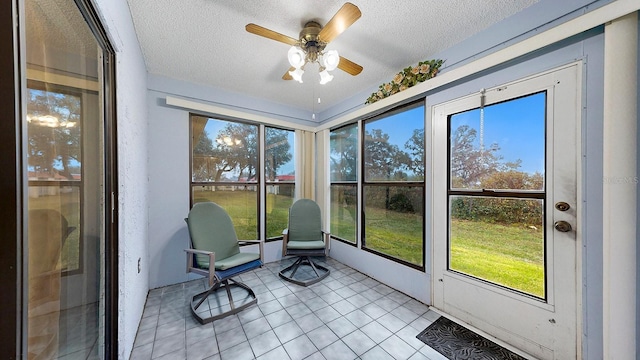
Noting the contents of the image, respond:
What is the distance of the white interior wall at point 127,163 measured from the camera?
54.9 inches

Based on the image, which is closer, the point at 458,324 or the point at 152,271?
the point at 458,324

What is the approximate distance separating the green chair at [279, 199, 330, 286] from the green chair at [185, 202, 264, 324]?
1.83ft

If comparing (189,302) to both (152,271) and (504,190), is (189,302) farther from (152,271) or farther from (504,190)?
(504,190)

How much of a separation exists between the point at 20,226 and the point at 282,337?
1.78 meters

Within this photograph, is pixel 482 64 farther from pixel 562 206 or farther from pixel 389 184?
pixel 389 184

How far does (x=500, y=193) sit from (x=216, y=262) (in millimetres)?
2770

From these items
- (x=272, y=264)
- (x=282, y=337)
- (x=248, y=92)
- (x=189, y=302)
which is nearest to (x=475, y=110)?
(x=282, y=337)

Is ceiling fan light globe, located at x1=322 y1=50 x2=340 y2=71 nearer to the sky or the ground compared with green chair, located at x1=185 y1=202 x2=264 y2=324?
nearer to the sky

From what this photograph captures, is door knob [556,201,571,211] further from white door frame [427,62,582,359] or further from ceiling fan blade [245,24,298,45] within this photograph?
ceiling fan blade [245,24,298,45]

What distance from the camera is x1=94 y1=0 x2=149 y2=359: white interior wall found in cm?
139

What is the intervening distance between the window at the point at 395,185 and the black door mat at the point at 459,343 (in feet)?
2.00

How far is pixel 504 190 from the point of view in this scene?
1.77 m

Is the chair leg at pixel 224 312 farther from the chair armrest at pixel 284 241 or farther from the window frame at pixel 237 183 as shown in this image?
the window frame at pixel 237 183

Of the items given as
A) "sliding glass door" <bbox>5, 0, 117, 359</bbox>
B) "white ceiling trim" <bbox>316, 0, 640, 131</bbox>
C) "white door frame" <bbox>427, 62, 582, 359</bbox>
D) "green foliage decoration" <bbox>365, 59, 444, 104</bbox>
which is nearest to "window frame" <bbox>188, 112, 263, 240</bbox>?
"sliding glass door" <bbox>5, 0, 117, 359</bbox>
